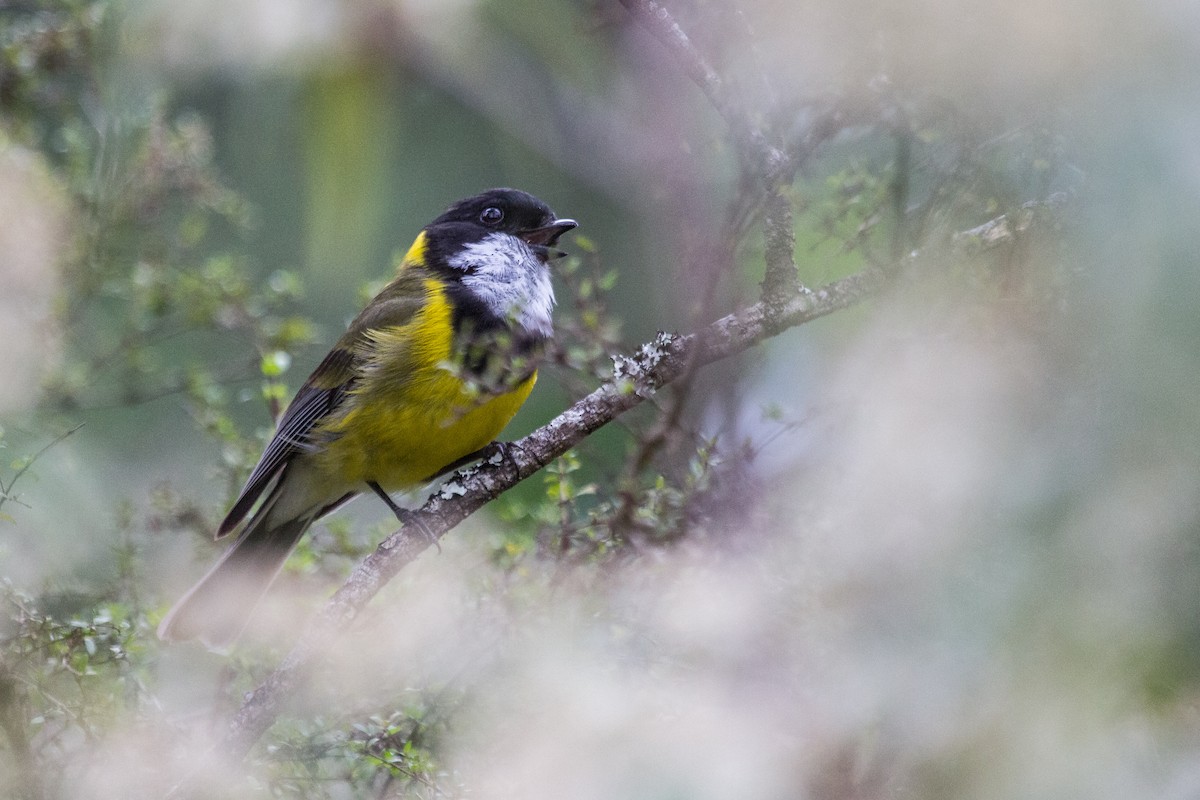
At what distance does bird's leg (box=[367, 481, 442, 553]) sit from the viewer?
223cm

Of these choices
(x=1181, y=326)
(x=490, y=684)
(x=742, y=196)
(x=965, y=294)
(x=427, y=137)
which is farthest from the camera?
(x=427, y=137)

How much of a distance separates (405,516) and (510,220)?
921 millimetres

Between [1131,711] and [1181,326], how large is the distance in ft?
0.96

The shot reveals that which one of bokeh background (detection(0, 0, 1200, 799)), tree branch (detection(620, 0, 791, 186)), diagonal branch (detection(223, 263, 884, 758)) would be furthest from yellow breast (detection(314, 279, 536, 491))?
tree branch (detection(620, 0, 791, 186))

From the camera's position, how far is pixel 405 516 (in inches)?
103

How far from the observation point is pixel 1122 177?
2.74 feet

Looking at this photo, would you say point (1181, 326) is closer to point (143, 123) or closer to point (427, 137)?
point (143, 123)

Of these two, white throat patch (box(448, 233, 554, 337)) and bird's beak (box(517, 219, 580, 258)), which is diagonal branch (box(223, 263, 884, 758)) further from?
bird's beak (box(517, 219, 580, 258))

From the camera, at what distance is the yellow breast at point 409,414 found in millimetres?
2732

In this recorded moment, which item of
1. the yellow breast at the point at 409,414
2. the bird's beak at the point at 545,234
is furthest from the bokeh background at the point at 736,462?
the bird's beak at the point at 545,234

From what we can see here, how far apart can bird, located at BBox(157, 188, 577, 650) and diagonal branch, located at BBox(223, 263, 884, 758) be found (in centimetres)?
46

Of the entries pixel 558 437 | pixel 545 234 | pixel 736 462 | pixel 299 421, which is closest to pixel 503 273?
pixel 545 234

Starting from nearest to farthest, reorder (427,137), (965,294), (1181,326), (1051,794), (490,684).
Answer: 1. (1181,326)
2. (1051,794)
3. (965,294)
4. (490,684)
5. (427,137)

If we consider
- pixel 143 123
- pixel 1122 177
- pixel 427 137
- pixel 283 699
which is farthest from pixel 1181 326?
pixel 427 137
